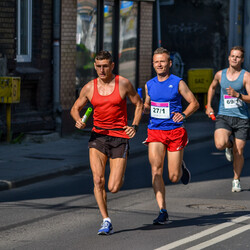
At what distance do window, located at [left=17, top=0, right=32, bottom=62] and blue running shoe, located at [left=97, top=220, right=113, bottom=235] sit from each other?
917 cm

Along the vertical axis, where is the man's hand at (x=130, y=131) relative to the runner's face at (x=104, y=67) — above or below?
below

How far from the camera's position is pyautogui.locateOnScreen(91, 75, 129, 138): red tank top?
790 cm

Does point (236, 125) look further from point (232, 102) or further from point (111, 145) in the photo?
point (111, 145)

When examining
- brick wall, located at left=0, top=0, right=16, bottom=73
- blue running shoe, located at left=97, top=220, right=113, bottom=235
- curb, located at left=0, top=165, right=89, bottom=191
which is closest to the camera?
blue running shoe, located at left=97, top=220, right=113, bottom=235

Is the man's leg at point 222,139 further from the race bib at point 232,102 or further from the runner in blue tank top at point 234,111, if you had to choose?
the race bib at point 232,102

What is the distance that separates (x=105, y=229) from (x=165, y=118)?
1.48m

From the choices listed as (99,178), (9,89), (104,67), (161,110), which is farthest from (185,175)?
(9,89)

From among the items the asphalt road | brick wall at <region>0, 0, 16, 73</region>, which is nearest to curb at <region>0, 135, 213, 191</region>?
the asphalt road

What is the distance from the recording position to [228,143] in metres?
10.5

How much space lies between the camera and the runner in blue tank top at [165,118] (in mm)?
8344

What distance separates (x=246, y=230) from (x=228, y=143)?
2.72m

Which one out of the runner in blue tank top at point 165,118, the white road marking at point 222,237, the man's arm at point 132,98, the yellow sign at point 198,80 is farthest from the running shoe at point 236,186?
the yellow sign at point 198,80

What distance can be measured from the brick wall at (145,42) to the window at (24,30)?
454 cm

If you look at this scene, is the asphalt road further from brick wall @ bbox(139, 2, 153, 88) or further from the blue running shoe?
brick wall @ bbox(139, 2, 153, 88)
